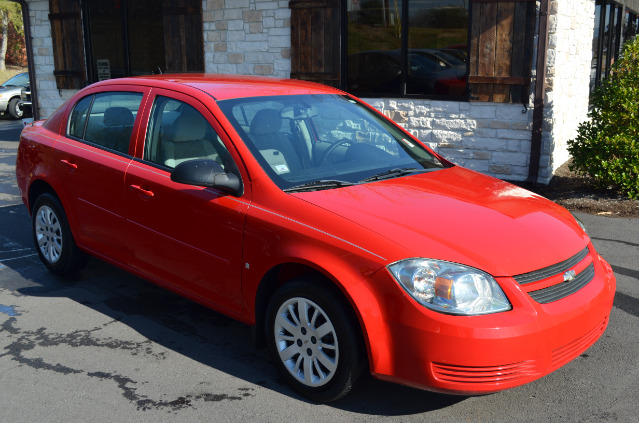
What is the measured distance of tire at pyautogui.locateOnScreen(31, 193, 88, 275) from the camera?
5.68m

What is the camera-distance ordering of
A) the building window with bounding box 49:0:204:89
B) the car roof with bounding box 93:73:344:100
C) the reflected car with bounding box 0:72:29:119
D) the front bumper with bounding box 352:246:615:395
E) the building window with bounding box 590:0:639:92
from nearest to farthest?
the front bumper with bounding box 352:246:615:395 → the car roof with bounding box 93:73:344:100 → the building window with bounding box 49:0:204:89 → the building window with bounding box 590:0:639:92 → the reflected car with bounding box 0:72:29:119

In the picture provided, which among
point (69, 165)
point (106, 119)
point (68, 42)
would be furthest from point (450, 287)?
point (68, 42)

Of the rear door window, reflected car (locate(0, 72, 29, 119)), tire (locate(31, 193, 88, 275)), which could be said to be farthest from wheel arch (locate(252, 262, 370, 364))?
reflected car (locate(0, 72, 29, 119))

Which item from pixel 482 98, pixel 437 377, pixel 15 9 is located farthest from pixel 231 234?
pixel 15 9

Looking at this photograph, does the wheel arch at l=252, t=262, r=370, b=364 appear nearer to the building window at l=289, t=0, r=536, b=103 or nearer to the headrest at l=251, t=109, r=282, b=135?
the headrest at l=251, t=109, r=282, b=135

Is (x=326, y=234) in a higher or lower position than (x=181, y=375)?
higher

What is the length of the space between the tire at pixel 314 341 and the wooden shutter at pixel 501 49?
6.31 meters

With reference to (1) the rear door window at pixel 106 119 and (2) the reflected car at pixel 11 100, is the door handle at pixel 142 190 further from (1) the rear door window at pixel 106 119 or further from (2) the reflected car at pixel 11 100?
(2) the reflected car at pixel 11 100

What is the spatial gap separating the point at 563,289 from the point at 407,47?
7.13 metres

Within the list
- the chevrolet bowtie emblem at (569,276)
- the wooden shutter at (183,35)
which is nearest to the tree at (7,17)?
the wooden shutter at (183,35)

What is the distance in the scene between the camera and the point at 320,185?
412 cm

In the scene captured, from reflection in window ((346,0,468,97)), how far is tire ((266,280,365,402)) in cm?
662

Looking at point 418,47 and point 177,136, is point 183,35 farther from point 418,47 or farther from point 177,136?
point 177,136

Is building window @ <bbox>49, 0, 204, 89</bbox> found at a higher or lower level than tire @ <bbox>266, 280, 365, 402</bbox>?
higher
